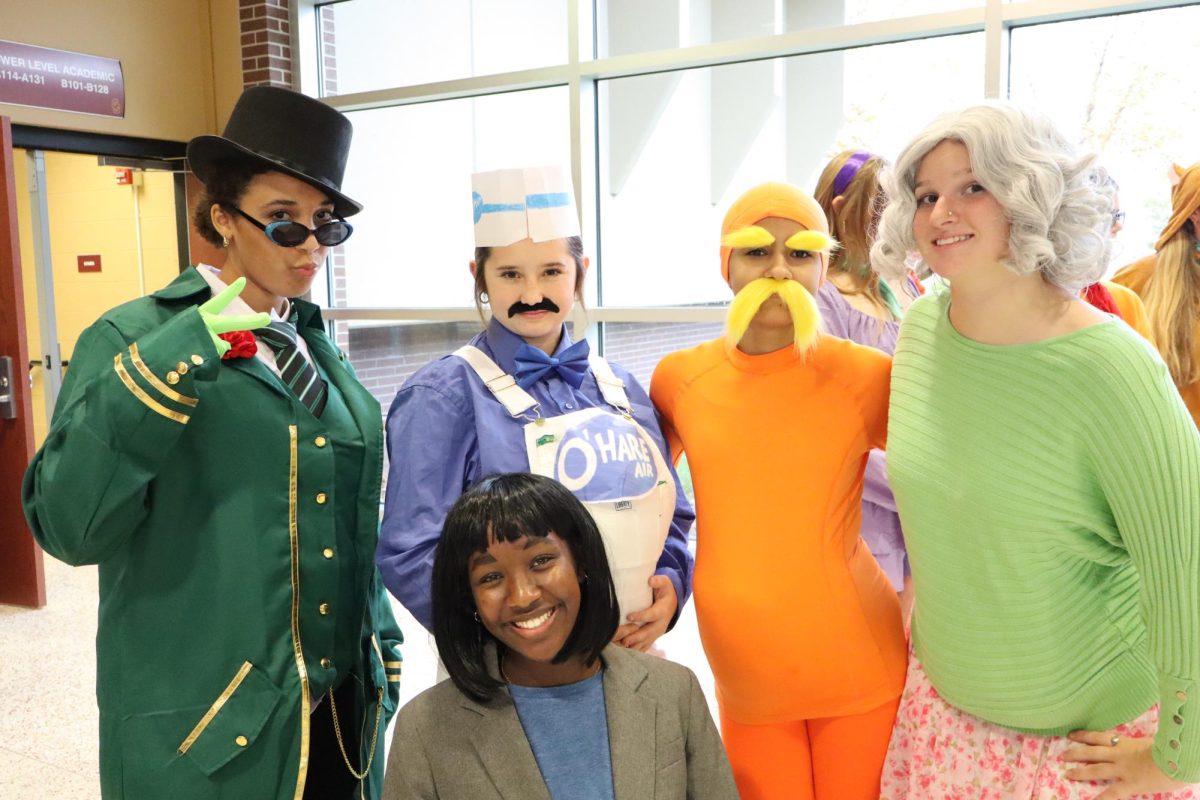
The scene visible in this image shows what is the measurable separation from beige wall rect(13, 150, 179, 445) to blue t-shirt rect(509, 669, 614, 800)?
6.19 metres

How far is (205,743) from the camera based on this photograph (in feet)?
5.14

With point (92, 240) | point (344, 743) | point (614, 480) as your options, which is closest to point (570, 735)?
point (614, 480)

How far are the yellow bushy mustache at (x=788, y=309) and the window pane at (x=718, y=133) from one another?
2.93 metres

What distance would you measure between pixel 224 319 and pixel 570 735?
83 centimetres

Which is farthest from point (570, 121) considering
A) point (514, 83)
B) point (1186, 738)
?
point (1186, 738)

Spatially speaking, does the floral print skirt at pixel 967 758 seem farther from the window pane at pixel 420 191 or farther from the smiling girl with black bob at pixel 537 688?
the window pane at pixel 420 191

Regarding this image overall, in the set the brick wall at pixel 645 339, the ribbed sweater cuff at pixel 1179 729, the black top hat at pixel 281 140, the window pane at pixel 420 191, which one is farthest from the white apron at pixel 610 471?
the window pane at pixel 420 191

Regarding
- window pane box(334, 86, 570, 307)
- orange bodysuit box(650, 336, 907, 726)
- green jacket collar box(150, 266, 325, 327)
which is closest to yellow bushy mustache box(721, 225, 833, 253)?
orange bodysuit box(650, 336, 907, 726)

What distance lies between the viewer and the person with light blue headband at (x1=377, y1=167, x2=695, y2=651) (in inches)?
65.5

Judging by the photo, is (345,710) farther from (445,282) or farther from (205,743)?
(445,282)

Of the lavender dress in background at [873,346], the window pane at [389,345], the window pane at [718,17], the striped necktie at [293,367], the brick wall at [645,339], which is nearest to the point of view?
the striped necktie at [293,367]

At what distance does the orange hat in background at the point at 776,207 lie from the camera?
5.71 feet

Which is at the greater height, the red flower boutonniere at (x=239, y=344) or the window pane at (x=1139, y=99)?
the window pane at (x=1139, y=99)

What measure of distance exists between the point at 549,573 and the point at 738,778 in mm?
Answer: 531
